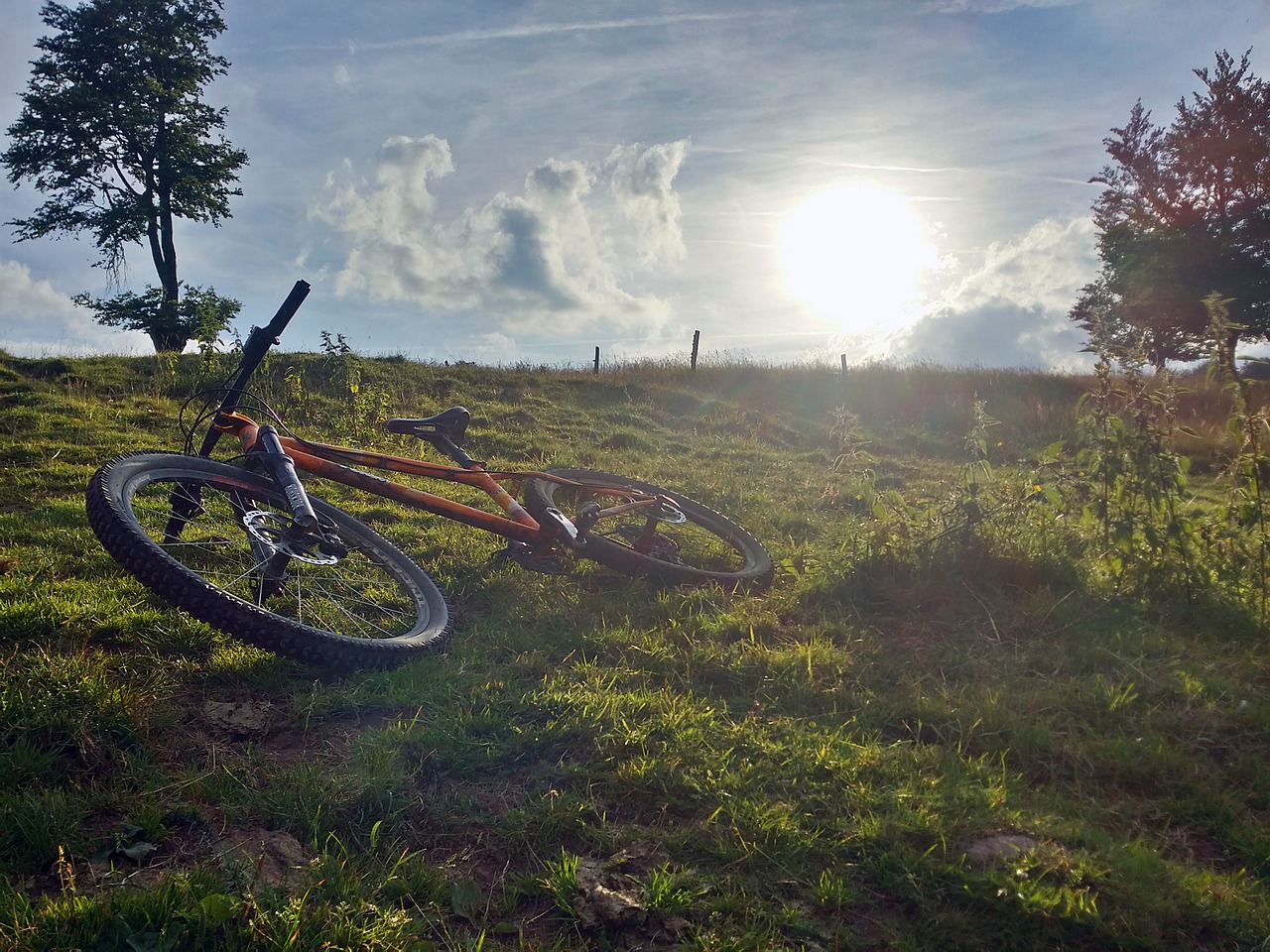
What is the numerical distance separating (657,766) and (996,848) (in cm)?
119

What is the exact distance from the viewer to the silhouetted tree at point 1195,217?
23.1 m

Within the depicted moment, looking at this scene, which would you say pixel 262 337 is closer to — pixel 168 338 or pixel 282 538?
pixel 282 538

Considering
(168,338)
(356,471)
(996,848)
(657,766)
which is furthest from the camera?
(168,338)

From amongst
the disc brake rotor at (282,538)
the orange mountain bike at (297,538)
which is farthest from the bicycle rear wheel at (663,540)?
the disc brake rotor at (282,538)

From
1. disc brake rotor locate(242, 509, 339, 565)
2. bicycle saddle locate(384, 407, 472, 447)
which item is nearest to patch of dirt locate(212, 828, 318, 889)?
disc brake rotor locate(242, 509, 339, 565)

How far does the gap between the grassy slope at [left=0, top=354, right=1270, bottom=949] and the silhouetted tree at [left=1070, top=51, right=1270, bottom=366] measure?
22.5 m

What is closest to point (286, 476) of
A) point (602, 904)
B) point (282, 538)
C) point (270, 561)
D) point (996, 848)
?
point (282, 538)

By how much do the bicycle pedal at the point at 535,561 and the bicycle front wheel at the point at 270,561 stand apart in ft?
2.76

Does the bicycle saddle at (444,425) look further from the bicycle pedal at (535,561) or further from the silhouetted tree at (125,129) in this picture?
the silhouetted tree at (125,129)

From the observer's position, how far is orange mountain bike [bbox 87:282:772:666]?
3.11m

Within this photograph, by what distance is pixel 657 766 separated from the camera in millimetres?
2902

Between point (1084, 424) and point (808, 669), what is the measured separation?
9.01 ft

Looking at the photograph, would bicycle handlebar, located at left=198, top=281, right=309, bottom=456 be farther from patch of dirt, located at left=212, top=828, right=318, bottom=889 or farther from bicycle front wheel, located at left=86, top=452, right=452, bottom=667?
patch of dirt, located at left=212, top=828, right=318, bottom=889

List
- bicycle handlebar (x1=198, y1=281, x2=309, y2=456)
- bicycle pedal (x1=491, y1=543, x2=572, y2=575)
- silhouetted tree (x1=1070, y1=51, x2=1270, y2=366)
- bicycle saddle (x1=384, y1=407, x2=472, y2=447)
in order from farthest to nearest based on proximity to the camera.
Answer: silhouetted tree (x1=1070, y1=51, x2=1270, y2=366), bicycle saddle (x1=384, y1=407, x2=472, y2=447), bicycle pedal (x1=491, y1=543, x2=572, y2=575), bicycle handlebar (x1=198, y1=281, x2=309, y2=456)
